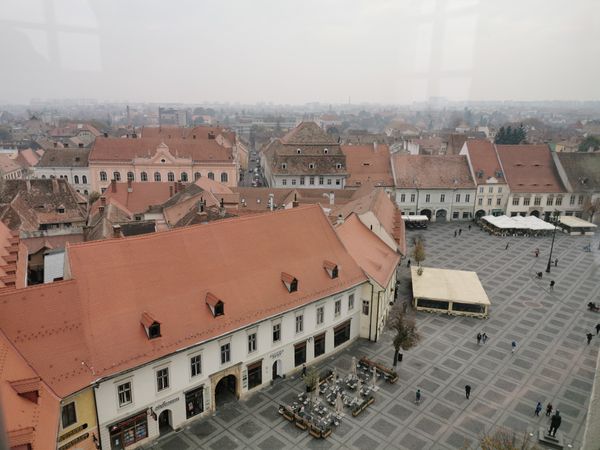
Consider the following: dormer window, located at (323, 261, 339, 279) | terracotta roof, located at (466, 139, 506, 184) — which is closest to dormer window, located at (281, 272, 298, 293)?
dormer window, located at (323, 261, 339, 279)

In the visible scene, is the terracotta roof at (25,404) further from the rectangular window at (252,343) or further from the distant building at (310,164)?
the distant building at (310,164)

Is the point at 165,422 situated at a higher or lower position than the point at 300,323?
lower

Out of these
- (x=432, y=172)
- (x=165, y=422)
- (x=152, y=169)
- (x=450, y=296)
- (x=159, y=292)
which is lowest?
(x=165, y=422)

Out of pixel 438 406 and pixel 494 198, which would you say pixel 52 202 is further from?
pixel 494 198

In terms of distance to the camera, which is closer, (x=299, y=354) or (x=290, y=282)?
(x=290, y=282)

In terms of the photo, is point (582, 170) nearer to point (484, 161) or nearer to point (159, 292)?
point (484, 161)

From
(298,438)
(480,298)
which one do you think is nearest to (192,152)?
(480,298)

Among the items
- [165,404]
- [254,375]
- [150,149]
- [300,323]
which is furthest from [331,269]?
[150,149]
